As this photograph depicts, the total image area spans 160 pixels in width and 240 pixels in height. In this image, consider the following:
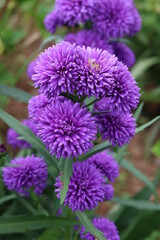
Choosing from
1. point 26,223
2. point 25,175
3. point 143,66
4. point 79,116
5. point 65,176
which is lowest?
point 26,223

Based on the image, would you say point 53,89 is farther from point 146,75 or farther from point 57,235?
point 146,75

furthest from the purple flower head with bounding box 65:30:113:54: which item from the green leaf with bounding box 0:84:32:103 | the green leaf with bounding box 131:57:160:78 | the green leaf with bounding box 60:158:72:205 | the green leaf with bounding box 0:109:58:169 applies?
the green leaf with bounding box 131:57:160:78

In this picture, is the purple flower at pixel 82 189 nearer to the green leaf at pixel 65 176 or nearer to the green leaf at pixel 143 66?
the green leaf at pixel 65 176

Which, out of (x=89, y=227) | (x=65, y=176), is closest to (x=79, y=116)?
(x=65, y=176)

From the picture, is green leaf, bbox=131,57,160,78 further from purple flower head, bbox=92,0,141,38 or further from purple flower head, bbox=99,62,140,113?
purple flower head, bbox=99,62,140,113

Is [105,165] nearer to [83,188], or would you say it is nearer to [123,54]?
[83,188]

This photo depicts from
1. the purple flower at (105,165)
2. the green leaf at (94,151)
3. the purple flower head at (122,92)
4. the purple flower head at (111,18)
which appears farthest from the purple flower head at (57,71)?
the purple flower head at (111,18)

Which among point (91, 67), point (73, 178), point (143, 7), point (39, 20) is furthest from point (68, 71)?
point (143, 7)
